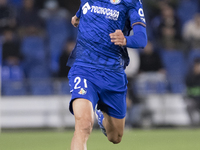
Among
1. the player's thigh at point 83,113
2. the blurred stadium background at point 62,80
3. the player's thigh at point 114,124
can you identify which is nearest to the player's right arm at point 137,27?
the player's thigh at point 83,113

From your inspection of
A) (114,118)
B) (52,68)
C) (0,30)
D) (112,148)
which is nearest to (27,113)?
(52,68)

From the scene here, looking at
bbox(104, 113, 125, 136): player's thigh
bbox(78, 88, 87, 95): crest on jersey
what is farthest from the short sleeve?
bbox(104, 113, 125, 136): player's thigh

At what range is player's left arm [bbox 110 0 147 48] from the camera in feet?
17.1

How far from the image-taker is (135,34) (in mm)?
5457

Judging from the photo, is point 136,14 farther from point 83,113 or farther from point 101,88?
point 83,113

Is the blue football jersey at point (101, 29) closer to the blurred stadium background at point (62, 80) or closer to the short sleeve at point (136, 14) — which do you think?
the short sleeve at point (136, 14)

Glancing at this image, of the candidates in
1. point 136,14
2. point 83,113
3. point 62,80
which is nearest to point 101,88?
point 83,113

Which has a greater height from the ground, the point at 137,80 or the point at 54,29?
the point at 54,29

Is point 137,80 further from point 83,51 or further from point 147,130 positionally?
point 83,51

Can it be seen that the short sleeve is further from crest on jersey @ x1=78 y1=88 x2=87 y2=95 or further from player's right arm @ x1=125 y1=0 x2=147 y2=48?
crest on jersey @ x1=78 y1=88 x2=87 y2=95

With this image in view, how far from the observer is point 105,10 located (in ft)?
18.9

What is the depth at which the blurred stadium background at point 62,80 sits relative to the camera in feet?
43.9

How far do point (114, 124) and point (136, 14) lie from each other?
5.26 feet

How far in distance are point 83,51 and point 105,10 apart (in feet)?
1.87
